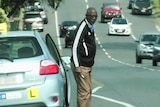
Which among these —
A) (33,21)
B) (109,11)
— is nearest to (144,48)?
(33,21)

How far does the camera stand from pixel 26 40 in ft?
32.8

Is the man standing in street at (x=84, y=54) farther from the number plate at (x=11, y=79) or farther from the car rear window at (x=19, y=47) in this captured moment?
the number plate at (x=11, y=79)

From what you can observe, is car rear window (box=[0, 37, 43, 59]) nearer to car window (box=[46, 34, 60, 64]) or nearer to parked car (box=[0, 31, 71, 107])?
parked car (box=[0, 31, 71, 107])

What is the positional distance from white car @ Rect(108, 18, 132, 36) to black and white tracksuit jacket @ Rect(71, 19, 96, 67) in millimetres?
46195

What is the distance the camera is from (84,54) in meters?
10.4

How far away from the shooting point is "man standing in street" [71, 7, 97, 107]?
408 inches

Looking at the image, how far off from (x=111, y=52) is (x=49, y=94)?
36.6 meters

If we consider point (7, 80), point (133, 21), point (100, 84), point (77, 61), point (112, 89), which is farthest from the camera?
point (133, 21)

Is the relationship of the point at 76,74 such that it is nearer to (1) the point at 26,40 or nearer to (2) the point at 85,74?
(2) the point at 85,74

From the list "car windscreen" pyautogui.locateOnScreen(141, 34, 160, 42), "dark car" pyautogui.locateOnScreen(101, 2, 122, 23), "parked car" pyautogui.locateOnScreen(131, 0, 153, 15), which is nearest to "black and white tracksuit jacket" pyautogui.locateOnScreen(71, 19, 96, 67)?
"car windscreen" pyautogui.locateOnScreen(141, 34, 160, 42)

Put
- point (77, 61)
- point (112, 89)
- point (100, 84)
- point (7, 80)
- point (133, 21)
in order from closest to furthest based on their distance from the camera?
1. point (7, 80)
2. point (77, 61)
3. point (112, 89)
4. point (100, 84)
5. point (133, 21)

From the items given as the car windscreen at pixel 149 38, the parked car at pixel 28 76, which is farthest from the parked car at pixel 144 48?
the parked car at pixel 28 76

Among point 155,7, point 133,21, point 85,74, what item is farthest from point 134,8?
point 85,74

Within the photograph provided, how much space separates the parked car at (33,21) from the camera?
59438mm
